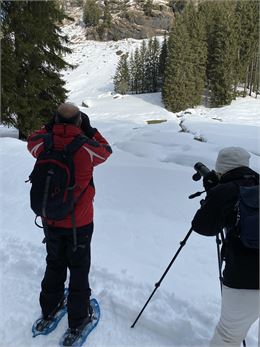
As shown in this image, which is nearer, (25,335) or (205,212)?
(205,212)

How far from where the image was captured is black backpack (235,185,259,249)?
197 cm

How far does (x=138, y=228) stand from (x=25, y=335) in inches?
85.5

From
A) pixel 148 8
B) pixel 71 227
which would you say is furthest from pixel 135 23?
pixel 71 227

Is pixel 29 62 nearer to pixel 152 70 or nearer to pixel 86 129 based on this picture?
pixel 86 129

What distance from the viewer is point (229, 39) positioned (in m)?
41.4

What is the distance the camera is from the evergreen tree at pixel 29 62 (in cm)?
1311

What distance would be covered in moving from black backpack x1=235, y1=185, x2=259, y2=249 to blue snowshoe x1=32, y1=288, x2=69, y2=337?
1.95 m

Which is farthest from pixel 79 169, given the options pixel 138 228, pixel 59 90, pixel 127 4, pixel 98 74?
pixel 127 4

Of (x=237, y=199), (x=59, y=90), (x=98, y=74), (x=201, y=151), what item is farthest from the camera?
(x=98, y=74)

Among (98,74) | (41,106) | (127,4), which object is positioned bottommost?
(98,74)

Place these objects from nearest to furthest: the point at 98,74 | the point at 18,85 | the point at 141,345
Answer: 1. the point at 141,345
2. the point at 18,85
3. the point at 98,74

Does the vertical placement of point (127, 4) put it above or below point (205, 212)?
above

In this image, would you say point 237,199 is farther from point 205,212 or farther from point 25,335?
point 25,335

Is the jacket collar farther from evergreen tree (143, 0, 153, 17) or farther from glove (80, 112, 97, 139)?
evergreen tree (143, 0, 153, 17)
